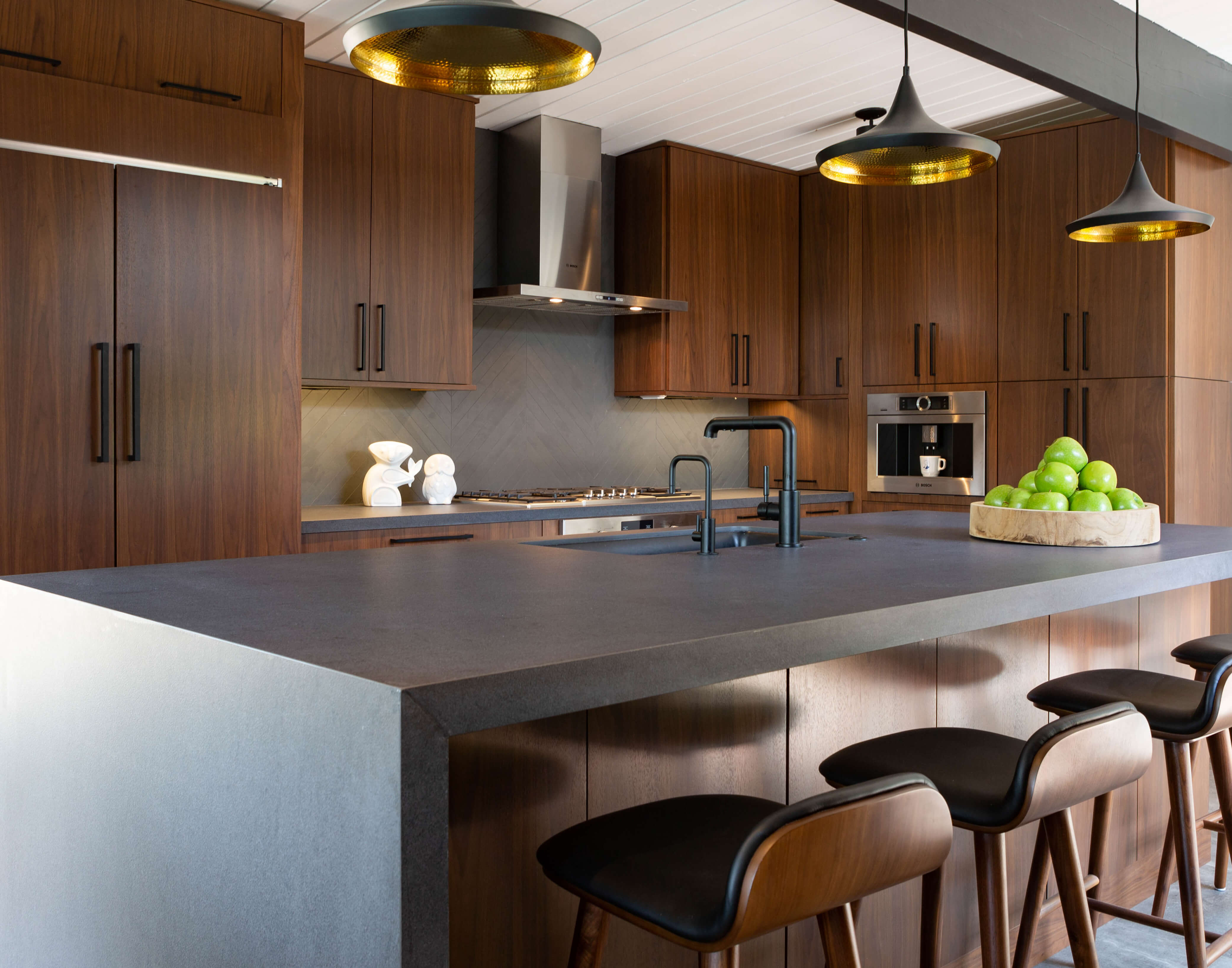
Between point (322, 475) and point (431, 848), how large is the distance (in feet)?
10.8

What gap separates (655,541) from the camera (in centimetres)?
262

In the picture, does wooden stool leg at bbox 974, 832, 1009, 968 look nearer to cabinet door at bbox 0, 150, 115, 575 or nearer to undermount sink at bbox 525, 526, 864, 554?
undermount sink at bbox 525, 526, 864, 554

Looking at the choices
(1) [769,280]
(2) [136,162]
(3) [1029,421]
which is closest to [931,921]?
(2) [136,162]

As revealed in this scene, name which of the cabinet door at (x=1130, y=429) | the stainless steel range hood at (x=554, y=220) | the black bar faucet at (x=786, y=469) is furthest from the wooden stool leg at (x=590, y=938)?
the cabinet door at (x=1130, y=429)

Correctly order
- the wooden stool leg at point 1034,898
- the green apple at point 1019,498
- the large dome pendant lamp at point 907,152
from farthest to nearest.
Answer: the green apple at point 1019,498 → the large dome pendant lamp at point 907,152 → the wooden stool leg at point 1034,898

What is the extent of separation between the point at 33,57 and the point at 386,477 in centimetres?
175

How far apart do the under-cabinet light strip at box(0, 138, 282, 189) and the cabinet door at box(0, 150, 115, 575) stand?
0.06ft

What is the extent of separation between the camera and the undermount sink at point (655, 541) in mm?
2529

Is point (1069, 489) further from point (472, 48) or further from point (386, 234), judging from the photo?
point (386, 234)

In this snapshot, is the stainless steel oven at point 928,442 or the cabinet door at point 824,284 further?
the cabinet door at point 824,284

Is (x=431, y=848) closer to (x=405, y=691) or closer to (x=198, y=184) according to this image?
(x=405, y=691)

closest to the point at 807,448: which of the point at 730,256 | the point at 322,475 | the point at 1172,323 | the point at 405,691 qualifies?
the point at 730,256

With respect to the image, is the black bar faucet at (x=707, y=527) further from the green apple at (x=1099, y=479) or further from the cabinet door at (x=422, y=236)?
the cabinet door at (x=422, y=236)

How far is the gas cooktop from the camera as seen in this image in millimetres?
4035
